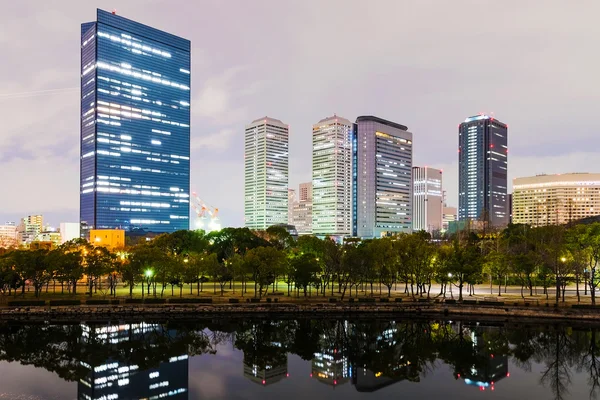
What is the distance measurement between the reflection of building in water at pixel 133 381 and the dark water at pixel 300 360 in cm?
9

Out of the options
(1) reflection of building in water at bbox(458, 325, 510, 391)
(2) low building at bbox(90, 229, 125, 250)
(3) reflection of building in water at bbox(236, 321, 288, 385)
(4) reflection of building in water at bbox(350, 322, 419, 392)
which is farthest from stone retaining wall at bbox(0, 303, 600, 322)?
(2) low building at bbox(90, 229, 125, 250)

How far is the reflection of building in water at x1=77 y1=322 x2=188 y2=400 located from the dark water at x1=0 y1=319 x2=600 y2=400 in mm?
85

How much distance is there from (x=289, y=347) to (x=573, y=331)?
105ft

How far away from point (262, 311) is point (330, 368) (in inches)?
931

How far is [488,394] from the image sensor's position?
34031mm

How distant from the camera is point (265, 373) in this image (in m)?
39.2

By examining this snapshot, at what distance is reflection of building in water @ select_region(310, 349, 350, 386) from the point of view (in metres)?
37.6

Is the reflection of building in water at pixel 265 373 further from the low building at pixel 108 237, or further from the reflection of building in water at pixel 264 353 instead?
the low building at pixel 108 237

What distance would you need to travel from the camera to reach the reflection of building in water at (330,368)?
37562mm

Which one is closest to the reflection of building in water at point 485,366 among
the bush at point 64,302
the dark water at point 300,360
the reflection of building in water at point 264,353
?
the dark water at point 300,360

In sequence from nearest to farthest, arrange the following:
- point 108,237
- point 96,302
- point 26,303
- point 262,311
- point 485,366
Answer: point 485,366
point 262,311
point 26,303
point 96,302
point 108,237

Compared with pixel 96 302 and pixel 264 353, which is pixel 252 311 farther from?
pixel 96 302

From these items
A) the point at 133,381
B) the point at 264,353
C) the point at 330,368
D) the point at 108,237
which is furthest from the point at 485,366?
the point at 108,237

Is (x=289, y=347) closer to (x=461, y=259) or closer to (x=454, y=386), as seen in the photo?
(x=454, y=386)
